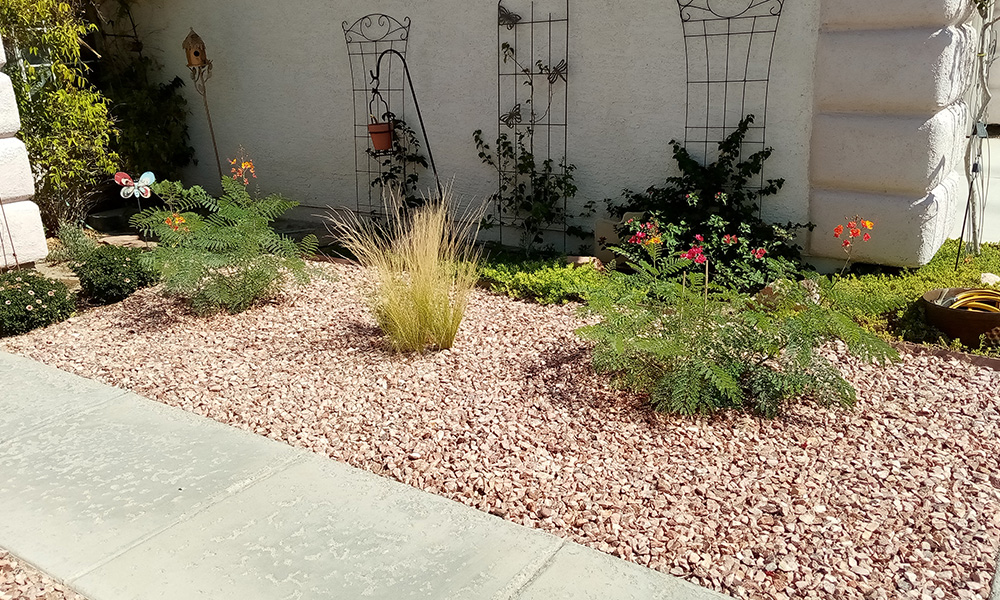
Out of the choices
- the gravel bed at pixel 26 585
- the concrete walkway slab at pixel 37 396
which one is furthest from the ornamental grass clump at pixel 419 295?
the gravel bed at pixel 26 585

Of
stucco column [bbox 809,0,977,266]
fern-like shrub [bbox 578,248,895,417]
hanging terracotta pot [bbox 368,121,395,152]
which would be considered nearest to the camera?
fern-like shrub [bbox 578,248,895,417]

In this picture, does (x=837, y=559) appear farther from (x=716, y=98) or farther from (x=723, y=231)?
(x=716, y=98)

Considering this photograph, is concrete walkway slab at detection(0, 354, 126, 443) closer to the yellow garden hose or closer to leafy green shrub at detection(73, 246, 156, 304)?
leafy green shrub at detection(73, 246, 156, 304)

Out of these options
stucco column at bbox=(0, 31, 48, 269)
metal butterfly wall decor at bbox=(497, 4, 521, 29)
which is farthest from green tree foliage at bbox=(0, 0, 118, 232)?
metal butterfly wall decor at bbox=(497, 4, 521, 29)

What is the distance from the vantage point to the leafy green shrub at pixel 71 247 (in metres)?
5.63

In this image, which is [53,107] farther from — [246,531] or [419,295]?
[246,531]

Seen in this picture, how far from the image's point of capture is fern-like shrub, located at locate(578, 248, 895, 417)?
3.34 m

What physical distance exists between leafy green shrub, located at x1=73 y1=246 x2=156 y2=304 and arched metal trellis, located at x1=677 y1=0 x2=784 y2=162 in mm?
4046

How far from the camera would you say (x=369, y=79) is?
711 centimetres

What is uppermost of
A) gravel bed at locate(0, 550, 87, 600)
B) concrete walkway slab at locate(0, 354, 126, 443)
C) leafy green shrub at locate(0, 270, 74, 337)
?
leafy green shrub at locate(0, 270, 74, 337)

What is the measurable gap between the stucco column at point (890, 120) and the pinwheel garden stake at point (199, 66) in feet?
18.1

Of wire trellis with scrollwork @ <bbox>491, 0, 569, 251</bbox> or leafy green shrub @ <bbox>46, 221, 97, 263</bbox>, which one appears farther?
wire trellis with scrollwork @ <bbox>491, 0, 569, 251</bbox>

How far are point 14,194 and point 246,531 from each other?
4.61 metres

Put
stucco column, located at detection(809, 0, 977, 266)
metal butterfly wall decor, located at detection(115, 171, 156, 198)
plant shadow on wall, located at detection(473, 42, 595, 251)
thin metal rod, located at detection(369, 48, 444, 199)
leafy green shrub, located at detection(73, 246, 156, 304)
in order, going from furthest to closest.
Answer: thin metal rod, located at detection(369, 48, 444, 199) → plant shadow on wall, located at detection(473, 42, 595, 251) → metal butterfly wall decor, located at detection(115, 171, 156, 198) → leafy green shrub, located at detection(73, 246, 156, 304) → stucco column, located at detection(809, 0, 977, 266)
